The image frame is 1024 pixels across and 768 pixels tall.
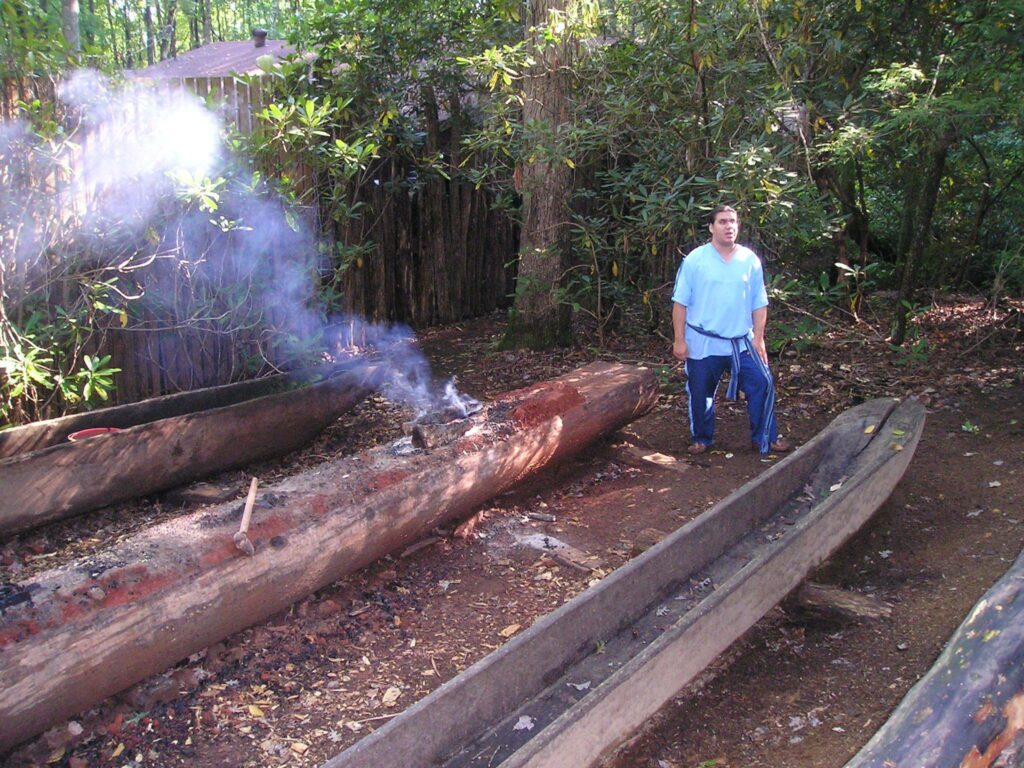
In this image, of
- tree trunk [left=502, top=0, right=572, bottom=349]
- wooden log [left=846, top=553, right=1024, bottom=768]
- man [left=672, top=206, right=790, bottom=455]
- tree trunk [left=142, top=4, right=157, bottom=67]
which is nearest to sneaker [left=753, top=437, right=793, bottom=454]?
man [left=672, top=206, right=790, bottom=455]

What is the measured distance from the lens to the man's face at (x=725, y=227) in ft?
17.9

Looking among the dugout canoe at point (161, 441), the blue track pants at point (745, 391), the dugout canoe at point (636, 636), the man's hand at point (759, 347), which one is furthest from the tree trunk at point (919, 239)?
the dugout canoe at point (161, 441)

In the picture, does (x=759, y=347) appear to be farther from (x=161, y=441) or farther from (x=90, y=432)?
(x=90, y=432)

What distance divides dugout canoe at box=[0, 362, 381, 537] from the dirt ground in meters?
0.18

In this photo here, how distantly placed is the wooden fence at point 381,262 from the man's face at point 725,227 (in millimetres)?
3371

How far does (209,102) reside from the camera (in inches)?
248

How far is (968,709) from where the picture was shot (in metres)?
2.78

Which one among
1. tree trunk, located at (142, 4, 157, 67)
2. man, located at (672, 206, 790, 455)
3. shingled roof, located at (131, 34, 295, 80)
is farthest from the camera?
tree trunk, located at (142, 4, 157, 67)

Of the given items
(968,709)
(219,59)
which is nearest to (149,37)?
(219,59)

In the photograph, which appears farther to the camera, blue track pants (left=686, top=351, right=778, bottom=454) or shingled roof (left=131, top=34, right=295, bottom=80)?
shingled roof (left=131, top=34, right=295, bottom=80)

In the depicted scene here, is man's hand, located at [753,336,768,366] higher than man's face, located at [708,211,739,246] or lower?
lower

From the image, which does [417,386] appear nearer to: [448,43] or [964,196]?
[448,43]

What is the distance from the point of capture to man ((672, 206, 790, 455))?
563 cm

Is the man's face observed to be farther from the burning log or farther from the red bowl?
the red bowl
